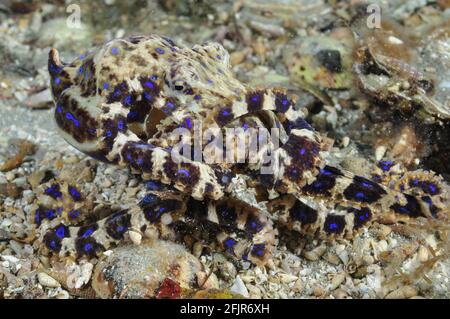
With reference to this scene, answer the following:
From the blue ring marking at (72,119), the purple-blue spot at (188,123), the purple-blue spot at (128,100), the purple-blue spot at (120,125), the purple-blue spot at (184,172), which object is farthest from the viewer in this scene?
the blue ring marking at (72,119)

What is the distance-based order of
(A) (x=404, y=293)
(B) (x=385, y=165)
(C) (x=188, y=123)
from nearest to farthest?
(C) (x=188, y=123) < (A) (x=404, y=293) < (B) (x=385, y=165)

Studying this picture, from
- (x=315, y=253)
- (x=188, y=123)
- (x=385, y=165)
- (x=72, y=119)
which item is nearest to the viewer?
(x=188, y=123)

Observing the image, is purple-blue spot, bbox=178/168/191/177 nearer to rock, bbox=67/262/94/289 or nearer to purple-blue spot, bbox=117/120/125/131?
purple-blue spot, bbox=117/120/125/131

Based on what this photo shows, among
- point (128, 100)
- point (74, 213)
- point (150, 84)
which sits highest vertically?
point (150, 84)

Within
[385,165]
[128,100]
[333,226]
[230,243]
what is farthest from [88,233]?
[385,165]

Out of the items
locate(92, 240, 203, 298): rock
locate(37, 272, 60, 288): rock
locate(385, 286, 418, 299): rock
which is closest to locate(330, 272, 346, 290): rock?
locate(385, 286, 418, 299): rock

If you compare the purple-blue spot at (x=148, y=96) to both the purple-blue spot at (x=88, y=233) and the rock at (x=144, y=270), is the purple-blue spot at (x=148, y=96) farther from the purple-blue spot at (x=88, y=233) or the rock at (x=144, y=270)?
the purple-blue spot at (x=88, y=233)

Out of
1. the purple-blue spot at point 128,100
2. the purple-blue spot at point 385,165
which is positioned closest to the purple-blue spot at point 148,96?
the purple-blue spot at point 128,100

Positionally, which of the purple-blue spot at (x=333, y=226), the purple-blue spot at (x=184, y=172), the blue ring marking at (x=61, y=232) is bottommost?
the blue ring marking at (x=61, y=232)

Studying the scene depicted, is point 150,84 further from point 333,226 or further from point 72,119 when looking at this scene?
point 333,226

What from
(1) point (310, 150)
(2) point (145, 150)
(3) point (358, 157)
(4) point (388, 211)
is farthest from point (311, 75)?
(2) point (145, 150)
